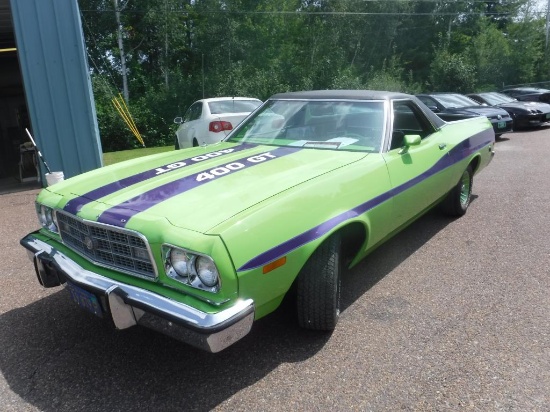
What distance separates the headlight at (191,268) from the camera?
214 cm

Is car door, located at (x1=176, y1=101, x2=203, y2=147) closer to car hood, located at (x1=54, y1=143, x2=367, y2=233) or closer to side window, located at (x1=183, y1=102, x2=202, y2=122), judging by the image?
side window, located at (x1=183, y1=102, x2=202, y2=122)

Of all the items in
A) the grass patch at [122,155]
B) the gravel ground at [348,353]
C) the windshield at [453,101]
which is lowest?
the grass patch at [122,155]

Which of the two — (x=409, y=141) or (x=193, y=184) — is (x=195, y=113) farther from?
(x=193, y=184)

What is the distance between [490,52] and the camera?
28391 mm

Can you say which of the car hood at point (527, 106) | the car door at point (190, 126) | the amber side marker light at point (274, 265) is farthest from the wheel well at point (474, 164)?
the car hood at point (527, 106)

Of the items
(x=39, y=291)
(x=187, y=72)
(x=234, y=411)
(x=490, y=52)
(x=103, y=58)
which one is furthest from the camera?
(x=490, y=52)

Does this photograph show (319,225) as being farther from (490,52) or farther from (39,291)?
(490,52)

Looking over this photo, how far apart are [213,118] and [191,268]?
7.27 m

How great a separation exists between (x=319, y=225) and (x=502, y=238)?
2770 millimetres

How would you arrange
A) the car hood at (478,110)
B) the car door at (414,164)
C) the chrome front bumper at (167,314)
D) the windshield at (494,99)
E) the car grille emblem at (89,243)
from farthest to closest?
the windshield at (494,99)
the car hood at (478,110)
the car door at (414,164)
the car grille emblem at (89,243)
the chrome front bumper at (167,314)

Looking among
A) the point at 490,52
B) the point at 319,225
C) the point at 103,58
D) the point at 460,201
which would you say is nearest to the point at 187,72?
the point at 103,58

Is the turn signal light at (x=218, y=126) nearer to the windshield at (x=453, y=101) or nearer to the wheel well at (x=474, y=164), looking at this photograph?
the wheel well at (x=474, y=164)

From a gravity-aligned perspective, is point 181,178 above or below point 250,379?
above

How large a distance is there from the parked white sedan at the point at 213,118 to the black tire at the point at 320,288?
6598 mm
